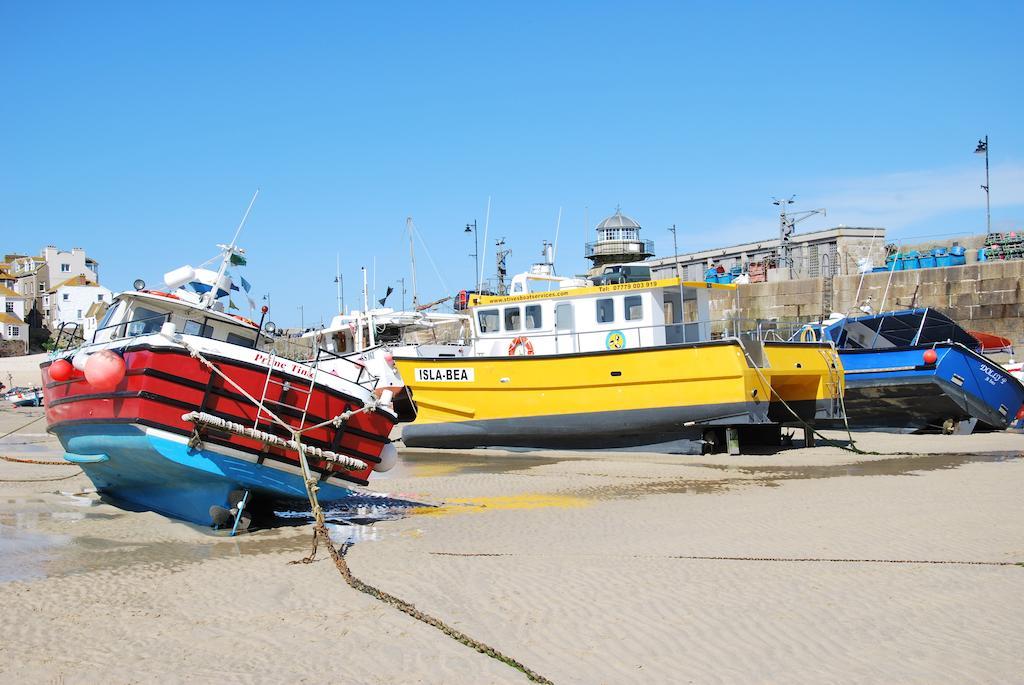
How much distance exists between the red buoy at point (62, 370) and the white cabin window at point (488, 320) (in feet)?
30.9

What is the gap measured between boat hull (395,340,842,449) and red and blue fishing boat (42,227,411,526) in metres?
6.47

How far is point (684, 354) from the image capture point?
51.9ft

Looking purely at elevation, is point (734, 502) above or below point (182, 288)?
below

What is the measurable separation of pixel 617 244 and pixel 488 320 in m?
18.8

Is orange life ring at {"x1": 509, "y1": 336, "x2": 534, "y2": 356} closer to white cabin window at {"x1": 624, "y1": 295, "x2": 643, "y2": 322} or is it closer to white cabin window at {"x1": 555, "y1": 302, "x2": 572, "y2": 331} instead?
white cabin window at {"x1": 555, "y1": 302, "x2": 572, "y2": 331}

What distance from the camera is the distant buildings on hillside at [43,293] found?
76.1 metres

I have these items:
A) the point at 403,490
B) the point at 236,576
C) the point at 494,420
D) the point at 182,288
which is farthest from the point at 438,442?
the point at 236,576

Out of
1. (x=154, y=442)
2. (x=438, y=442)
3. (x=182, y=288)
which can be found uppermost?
(x=182, y=288)

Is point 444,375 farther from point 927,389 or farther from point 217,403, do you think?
point 927,389

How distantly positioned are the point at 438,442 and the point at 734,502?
8647mm

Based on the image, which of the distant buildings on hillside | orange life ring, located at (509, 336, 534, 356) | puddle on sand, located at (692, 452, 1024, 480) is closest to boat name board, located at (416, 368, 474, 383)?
orange life ring, located at (509, 336, 534, 356)

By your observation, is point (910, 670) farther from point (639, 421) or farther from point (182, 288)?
point (639, 421)

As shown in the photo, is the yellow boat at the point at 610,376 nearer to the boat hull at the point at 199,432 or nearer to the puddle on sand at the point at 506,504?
the puddle on sand at the point at 506,504

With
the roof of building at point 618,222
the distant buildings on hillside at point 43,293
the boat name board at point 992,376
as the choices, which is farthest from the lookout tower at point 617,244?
the distant buildings on hillside at point 43,293
